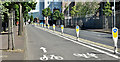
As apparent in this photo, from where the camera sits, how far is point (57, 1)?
156 metres

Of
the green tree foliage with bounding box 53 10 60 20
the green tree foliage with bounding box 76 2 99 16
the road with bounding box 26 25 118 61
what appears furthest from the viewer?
the green tree foliage with bounding box 53 10 60 20

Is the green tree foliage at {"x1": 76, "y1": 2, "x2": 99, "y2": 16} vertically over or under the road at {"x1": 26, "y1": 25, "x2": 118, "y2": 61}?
over

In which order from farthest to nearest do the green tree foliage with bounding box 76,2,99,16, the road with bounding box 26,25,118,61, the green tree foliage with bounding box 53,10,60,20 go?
the green tree foliage with bounding box 53,10,60,20, the green tree foliage with bounding box 76,2,99,16, the road with bounding box 26,25,118,61

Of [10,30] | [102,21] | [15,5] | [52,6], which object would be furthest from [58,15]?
[10,30]

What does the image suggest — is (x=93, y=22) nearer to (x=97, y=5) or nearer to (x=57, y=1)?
(x=97, y=5)

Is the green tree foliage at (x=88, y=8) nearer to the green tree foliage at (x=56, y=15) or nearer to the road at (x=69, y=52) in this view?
the green tree foliage at (x=56, y=15)

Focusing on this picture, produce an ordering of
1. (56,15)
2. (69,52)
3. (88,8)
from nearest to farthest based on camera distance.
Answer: (69,52), (88,8), (56,15)

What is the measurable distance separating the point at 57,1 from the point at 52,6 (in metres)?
6.46

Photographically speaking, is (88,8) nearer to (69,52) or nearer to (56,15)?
(56,15)

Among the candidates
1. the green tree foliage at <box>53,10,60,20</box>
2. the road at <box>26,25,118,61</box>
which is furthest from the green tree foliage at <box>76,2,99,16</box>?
the road at <box>26,25,118,61</box>

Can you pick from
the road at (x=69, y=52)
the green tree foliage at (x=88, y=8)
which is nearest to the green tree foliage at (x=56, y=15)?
the green tree foliage at (x=88, y=8)

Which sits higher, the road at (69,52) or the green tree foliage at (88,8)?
the green tree foliage at (88,8)

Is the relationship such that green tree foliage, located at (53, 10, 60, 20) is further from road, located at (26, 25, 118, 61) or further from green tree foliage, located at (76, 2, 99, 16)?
road, located at (26, 25, 118, 61)

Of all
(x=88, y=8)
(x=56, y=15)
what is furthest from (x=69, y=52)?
(x=56, y=15)
